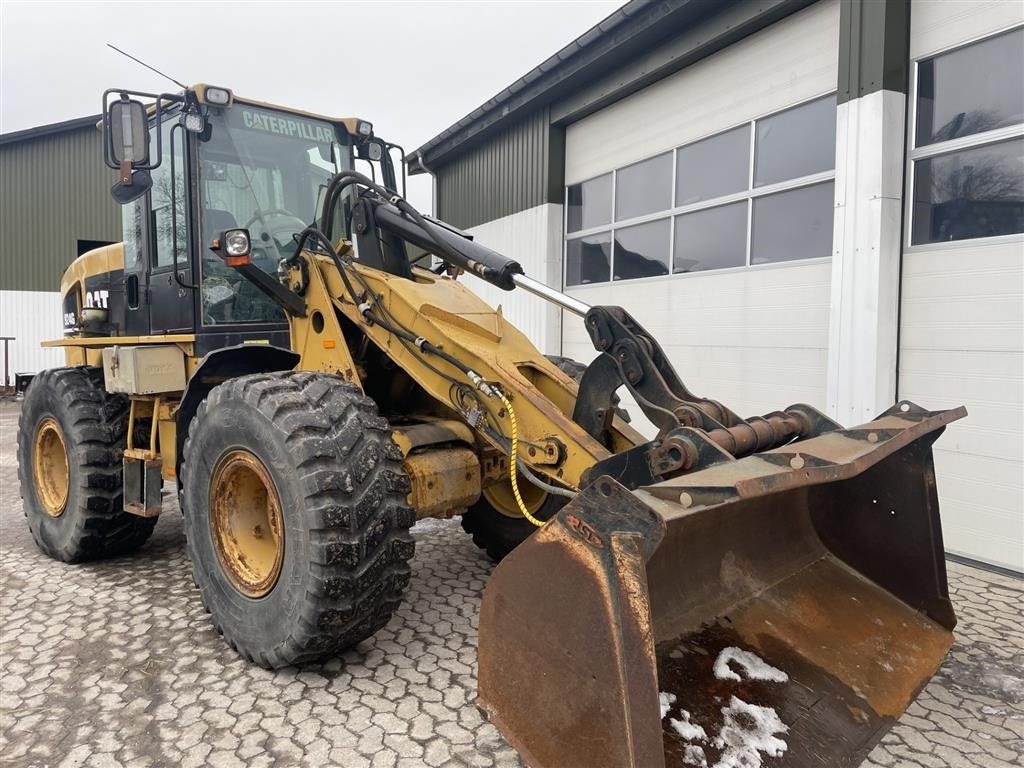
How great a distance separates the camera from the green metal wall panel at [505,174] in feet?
30.7

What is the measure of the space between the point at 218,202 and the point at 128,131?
60cm

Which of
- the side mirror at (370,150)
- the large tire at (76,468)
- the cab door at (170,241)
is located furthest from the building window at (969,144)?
the large tire at (76,468)

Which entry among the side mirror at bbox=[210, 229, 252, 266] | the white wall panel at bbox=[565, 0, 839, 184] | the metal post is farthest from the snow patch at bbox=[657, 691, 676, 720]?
the metal post

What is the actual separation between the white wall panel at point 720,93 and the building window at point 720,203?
0.13 metres

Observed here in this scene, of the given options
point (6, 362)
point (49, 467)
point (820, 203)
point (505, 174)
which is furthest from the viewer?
point (6, 362)

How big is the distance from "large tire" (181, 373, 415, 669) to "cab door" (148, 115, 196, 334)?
1.24m

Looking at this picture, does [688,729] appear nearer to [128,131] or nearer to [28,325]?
[128,131]

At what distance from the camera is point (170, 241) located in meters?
4.34

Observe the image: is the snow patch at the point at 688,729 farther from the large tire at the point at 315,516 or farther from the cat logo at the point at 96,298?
the cat logo at the point at 96,298

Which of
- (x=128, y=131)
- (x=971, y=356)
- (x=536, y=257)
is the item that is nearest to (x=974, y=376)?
(x=971, y=356)

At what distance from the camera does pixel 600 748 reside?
76.6 inches

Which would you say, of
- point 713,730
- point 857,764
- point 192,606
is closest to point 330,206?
point 192,606

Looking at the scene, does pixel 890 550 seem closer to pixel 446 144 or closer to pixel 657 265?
pixel 657 265

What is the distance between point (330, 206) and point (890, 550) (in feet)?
11.1
